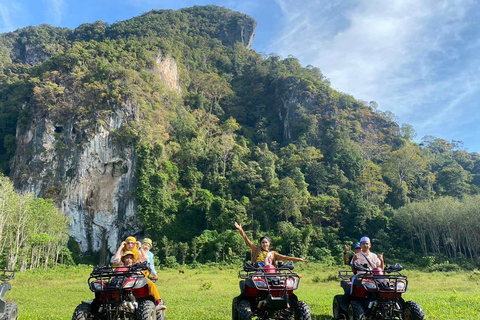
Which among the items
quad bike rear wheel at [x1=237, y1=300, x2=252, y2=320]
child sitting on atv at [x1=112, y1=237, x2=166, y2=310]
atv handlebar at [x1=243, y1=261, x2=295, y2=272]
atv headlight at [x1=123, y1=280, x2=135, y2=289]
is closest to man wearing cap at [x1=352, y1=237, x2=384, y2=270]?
atv handlebar at [x1=243, y1=261, x2=295, y2=272]

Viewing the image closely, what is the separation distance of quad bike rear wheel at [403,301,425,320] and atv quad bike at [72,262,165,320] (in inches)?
153

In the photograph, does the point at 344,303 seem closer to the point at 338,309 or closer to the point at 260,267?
the point at 338,309

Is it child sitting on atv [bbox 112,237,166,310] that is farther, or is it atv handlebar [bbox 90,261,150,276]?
child sitting on atv [bbox 112,237,166,310]

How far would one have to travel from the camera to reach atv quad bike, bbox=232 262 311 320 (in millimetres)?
4809

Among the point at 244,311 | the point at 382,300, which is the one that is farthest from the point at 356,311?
the point at 244,311

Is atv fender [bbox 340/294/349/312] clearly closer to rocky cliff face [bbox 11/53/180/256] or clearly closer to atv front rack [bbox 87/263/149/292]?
atv front rack [bbox 87/263/149/292]

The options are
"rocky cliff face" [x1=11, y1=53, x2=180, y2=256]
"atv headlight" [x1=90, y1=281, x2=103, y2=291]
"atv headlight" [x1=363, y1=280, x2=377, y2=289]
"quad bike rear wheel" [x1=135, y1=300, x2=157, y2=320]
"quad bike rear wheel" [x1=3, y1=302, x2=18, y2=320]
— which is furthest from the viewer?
"rocky cliff face" [x1=11, y1=53, x2=180, y2=256]

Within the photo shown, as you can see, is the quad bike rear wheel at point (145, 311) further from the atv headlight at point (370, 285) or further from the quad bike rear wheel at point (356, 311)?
the atv headlight at point (370, 285)

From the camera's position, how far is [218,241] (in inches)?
1367

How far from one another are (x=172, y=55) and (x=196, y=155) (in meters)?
23.2

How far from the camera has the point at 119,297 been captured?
4.64 metres

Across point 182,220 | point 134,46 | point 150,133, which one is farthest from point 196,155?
point 134,46

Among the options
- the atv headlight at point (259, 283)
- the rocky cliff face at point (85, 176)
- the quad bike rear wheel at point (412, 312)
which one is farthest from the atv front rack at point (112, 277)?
the rocky cliff face at point (85, 176)

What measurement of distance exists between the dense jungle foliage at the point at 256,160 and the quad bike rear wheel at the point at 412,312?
3001cm
